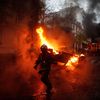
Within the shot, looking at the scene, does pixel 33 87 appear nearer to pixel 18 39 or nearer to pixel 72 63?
pixel 72 63

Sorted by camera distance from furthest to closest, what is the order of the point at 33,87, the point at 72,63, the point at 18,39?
the point at 18,39, the point at 72,63, the point at 33,87

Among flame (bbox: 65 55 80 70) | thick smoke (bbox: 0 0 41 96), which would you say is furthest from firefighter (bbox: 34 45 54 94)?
flame (bbox: 65 55 80 70)

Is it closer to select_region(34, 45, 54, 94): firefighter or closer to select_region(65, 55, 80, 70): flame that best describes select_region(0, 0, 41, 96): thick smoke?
select_region(34, 45, 54, 94): firefighter

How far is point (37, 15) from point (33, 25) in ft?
3.16

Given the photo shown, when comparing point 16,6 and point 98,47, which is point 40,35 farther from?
point 98,47

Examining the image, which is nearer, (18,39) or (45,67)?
(45,67)

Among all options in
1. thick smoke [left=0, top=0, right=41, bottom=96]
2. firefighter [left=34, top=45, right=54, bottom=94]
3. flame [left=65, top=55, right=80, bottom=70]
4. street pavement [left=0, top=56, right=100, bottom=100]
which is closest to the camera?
street pavement [left=0, top=56, right=100, bottom=100]

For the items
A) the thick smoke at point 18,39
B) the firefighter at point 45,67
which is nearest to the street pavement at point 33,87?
the thick smoke at point 18,39

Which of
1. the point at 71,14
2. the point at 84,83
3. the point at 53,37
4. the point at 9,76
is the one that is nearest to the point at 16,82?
the point at 9,76

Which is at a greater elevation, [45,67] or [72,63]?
[45,67]

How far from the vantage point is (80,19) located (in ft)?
124

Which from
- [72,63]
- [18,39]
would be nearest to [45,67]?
[72,63]

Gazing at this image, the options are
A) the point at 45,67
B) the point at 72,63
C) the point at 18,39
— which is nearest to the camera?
the point at 45,67

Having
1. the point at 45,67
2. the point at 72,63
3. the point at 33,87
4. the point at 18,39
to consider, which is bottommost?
the point at 33,87
